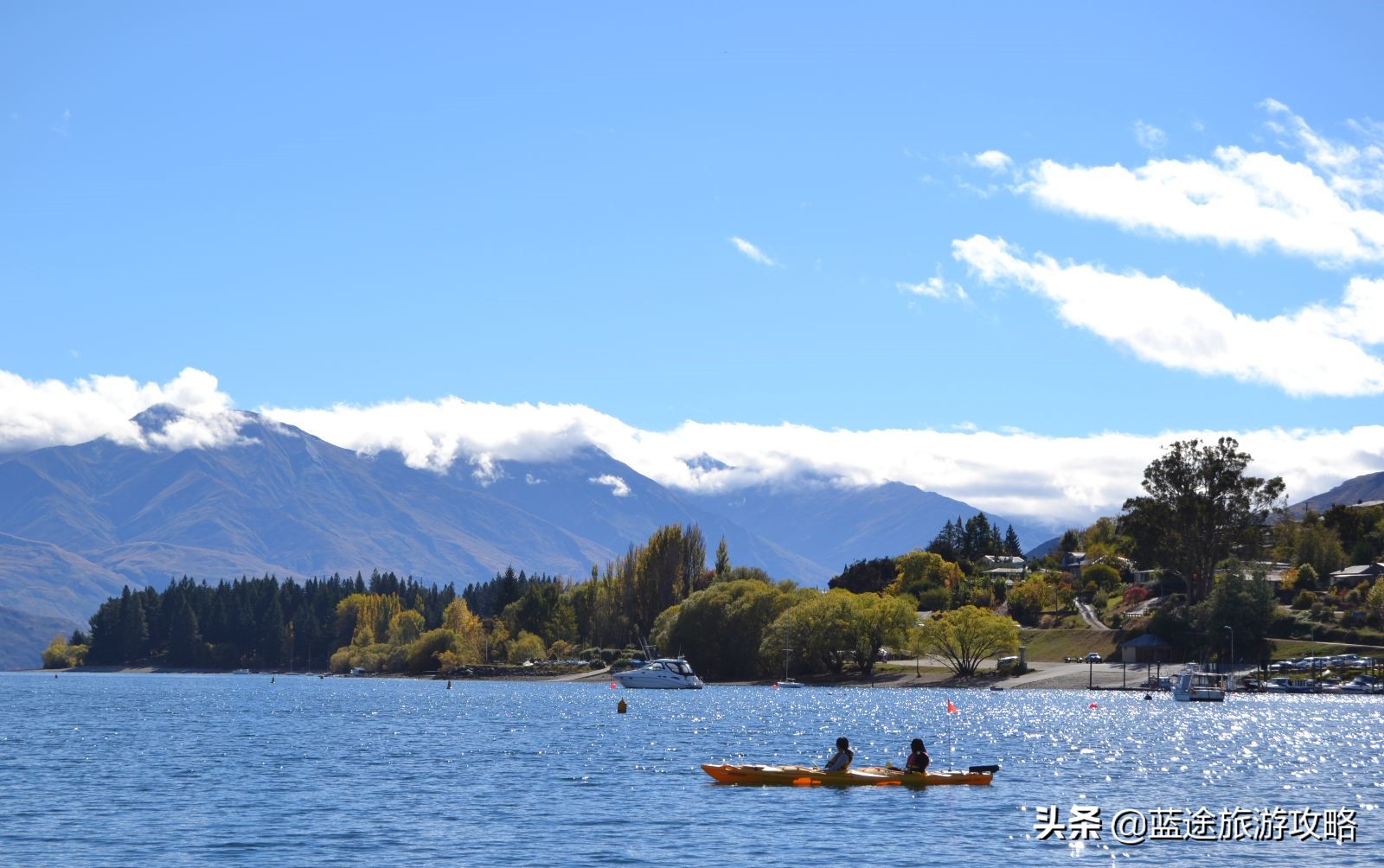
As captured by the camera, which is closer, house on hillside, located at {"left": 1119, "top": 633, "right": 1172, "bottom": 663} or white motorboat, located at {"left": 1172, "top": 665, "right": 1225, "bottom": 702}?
white motorboat, located at {"left": 1172, "top": 665, "right": 1225, "bottom": 702}

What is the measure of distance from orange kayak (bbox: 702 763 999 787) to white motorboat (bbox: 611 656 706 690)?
12088cm

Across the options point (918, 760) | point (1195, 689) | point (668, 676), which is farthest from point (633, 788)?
point (668, 676)

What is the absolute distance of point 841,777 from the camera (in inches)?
2756

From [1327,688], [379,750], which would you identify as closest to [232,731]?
[379,750]

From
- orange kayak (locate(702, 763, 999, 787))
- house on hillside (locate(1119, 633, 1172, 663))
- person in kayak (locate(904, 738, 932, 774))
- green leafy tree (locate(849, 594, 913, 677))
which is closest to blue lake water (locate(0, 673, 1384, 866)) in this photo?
orange kayak (locate(702, 763, 999, 787))

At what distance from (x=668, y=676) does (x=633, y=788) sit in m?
124

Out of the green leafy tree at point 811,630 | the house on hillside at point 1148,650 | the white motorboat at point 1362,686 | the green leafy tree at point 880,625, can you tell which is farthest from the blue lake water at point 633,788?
the house on hillside at point 1148,650

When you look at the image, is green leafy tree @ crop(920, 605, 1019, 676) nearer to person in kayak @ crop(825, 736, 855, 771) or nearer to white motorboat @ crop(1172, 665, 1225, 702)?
white motorboat @ crop(1172, 665, 1225, 702)

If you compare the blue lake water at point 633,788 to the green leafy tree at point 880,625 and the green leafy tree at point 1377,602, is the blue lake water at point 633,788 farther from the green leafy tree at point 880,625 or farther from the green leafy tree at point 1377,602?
the green leafy tree at point 1377,602

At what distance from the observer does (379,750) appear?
91688mm

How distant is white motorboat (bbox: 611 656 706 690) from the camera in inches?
7539

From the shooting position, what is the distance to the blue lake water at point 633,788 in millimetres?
51781

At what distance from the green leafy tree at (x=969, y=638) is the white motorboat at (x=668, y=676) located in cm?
3084

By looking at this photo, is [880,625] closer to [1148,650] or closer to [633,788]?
[1148,650]
